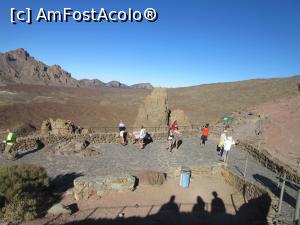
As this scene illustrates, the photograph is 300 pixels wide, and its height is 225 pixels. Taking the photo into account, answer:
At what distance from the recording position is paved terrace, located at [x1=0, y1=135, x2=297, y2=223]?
55.0ft

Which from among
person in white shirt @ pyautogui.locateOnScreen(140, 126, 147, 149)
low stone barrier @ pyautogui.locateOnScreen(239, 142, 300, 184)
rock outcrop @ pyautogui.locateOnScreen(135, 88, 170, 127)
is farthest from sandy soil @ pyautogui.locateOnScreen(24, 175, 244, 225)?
rock outcrop @ pyautogui.locateOnScreen(135, 88, 170, 127)

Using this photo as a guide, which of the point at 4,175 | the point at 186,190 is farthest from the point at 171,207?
the point at 4,175

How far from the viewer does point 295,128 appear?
28688 mm

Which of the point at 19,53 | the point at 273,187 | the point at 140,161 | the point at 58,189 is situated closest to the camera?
the point at 273,187

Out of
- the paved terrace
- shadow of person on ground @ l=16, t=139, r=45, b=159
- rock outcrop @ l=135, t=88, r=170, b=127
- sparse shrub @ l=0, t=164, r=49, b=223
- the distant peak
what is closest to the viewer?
sparse shrub @ l=0, t=164, r=49, b=223

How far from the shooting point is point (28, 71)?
170m

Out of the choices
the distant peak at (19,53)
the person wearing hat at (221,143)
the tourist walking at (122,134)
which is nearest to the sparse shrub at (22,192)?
the tourist walking at (122,134)

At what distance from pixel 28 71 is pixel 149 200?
171m

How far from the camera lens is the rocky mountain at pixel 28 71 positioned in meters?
156

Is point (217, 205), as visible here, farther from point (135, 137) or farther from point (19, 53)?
point (19, 53)

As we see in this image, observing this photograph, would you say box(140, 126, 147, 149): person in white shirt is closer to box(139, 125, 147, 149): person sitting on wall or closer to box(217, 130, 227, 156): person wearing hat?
box(139, 125, 147, 149): person sitting on wall

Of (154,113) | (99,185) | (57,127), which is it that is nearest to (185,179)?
(99,185)

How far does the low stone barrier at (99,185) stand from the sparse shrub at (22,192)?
1.42 m

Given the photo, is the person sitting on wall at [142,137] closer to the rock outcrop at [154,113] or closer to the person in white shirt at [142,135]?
the person in white shirt at [142,135]
